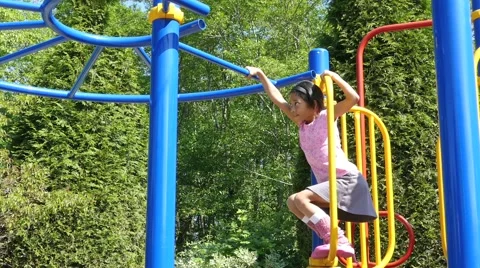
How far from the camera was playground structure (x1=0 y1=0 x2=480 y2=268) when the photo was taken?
1.36m

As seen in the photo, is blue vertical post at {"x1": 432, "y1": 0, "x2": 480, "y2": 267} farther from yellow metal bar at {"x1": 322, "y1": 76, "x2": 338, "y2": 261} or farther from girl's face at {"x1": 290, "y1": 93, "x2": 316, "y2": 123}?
girl's face at {"x1": 290, "y1": 93, "x2": 316, "y2": 123}

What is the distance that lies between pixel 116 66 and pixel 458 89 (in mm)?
6342

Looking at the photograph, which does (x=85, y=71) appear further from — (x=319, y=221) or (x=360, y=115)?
(x=319, y=221)

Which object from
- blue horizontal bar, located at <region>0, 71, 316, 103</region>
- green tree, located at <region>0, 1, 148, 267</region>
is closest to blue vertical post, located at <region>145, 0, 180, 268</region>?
blue horizontal bar, located at <region>0, 71, 316, 103</region>

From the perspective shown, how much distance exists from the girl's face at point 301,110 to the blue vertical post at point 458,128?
1.05 metres

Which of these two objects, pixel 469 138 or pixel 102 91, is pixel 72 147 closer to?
pixel 102 91

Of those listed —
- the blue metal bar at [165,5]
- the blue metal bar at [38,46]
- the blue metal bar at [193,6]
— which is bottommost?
the blue metal bar at [193,6]

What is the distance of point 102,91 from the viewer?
7109mm

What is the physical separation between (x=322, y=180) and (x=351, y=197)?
0.66 ft

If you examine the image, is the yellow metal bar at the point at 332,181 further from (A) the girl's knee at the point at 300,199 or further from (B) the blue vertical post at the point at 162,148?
(B) the blue vertical post at the point at 162,148

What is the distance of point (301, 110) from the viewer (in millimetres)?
2520

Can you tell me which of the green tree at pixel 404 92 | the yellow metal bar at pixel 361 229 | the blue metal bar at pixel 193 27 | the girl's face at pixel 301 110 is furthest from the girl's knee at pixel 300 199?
the green tree at pixel 404 92

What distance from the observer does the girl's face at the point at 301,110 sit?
8.23 ft

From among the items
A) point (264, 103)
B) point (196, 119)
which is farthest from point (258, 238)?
point (196, 119)
